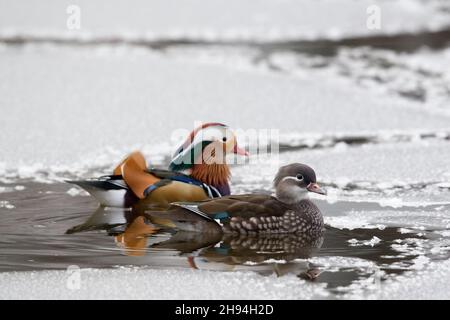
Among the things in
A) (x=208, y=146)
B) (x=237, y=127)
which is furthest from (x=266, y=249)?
(x=237, y=127)

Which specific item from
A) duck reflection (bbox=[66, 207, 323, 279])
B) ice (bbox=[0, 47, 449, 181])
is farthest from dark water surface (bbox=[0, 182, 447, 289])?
ice (bbox=[0, 47, 449, 181])

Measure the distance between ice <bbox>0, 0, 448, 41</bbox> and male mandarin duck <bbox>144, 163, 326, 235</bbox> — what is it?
19.3ft

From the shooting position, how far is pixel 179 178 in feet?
20.0

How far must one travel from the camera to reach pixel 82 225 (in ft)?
18.8

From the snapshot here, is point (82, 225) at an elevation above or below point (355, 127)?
below

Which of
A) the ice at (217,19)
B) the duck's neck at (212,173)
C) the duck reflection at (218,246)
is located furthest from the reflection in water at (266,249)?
the ice at (217,19)

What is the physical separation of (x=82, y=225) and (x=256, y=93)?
12.5 feet

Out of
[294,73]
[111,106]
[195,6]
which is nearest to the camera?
[111,106]

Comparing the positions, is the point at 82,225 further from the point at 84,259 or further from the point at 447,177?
the point at 447,177

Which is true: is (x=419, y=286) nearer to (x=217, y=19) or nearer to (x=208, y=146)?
(x=208, y=146)

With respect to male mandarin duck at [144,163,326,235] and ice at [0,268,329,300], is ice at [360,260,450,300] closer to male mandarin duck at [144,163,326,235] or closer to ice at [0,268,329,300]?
ice at [0,268,329,300]

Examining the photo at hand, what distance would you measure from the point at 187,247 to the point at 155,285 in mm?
715

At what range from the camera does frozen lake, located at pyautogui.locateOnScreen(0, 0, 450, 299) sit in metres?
4.71

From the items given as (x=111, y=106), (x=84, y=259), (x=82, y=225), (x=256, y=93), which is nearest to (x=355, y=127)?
(x=256, y=93)
